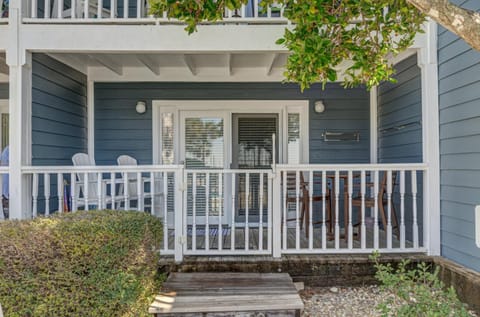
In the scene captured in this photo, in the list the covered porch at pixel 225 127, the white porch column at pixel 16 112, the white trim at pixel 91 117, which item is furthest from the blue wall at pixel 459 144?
the white trim at pixel 91 117

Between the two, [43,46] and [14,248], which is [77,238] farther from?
[43,46]

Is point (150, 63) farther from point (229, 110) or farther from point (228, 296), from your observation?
point (228, 296)

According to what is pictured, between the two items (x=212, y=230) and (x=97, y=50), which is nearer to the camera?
(x=97, y=50)

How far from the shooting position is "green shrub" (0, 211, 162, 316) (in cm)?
236

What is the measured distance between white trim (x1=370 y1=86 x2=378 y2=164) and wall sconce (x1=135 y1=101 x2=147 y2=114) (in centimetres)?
339

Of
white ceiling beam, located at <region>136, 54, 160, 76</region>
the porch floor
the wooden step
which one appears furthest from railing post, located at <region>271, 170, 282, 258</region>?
white ceiling beam, located at <region>136, 54, 160, 76</region>

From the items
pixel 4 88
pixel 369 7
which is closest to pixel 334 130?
pixel 369 7

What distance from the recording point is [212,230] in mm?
5062

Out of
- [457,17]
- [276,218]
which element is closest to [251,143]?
[276,218]

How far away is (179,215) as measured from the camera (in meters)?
3.65

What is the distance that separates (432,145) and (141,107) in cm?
385

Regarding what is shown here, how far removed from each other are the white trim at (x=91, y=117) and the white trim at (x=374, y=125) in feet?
13.6

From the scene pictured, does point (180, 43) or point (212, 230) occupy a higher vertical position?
point (180, 43)

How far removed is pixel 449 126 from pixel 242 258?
8.05 ft
